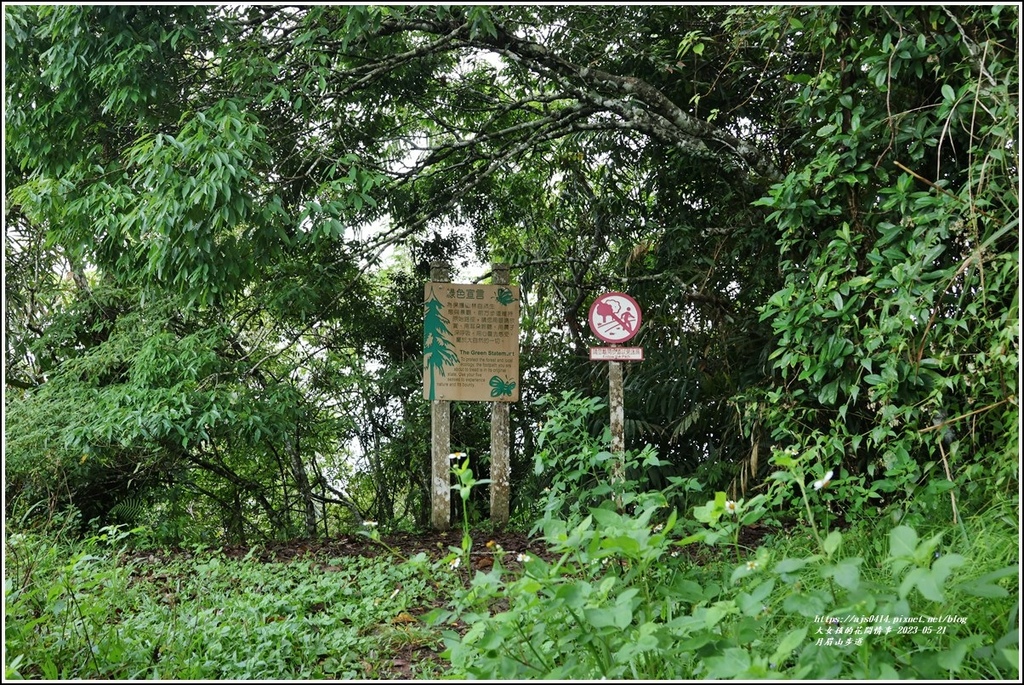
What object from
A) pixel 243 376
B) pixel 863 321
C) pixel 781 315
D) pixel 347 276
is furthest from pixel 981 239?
pixel 243 376

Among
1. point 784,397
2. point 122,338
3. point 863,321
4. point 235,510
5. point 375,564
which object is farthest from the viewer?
point 235,510

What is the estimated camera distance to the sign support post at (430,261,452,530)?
16.1 ft

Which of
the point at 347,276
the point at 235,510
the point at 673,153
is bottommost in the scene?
the point at 235,510

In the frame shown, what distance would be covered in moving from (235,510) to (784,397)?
4.50 metres

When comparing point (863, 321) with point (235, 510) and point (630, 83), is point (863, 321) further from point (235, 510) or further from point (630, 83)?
point (235, 510)

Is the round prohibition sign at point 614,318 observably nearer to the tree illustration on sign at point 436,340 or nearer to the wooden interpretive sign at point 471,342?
the wooden interpretive sign at point 471,342

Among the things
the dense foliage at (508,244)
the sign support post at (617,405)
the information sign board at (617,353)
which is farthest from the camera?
the sign support post at (617,405)

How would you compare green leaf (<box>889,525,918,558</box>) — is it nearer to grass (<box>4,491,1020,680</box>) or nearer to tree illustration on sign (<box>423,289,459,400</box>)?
grass (<box>4,491,1020,680</box>)

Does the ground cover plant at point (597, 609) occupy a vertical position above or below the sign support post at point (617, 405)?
below

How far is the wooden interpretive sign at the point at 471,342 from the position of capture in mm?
4961

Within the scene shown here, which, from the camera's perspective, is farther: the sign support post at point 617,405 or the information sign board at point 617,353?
the sign support post at point 617,405

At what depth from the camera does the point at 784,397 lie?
369 cm

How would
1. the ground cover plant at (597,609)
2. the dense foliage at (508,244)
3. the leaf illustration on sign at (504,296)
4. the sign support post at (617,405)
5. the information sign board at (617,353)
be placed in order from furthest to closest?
1. the leaf illustration on sign at (504,296)
2. the sign support post at (617,405)
3. the information sign board at (617,353)
4. the dense foliage at (508,244)
5. the ground cover plant at (597,609)

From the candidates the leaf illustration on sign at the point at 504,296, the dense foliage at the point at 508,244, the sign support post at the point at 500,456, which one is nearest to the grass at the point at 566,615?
the dense foliage at the point at 508,244
